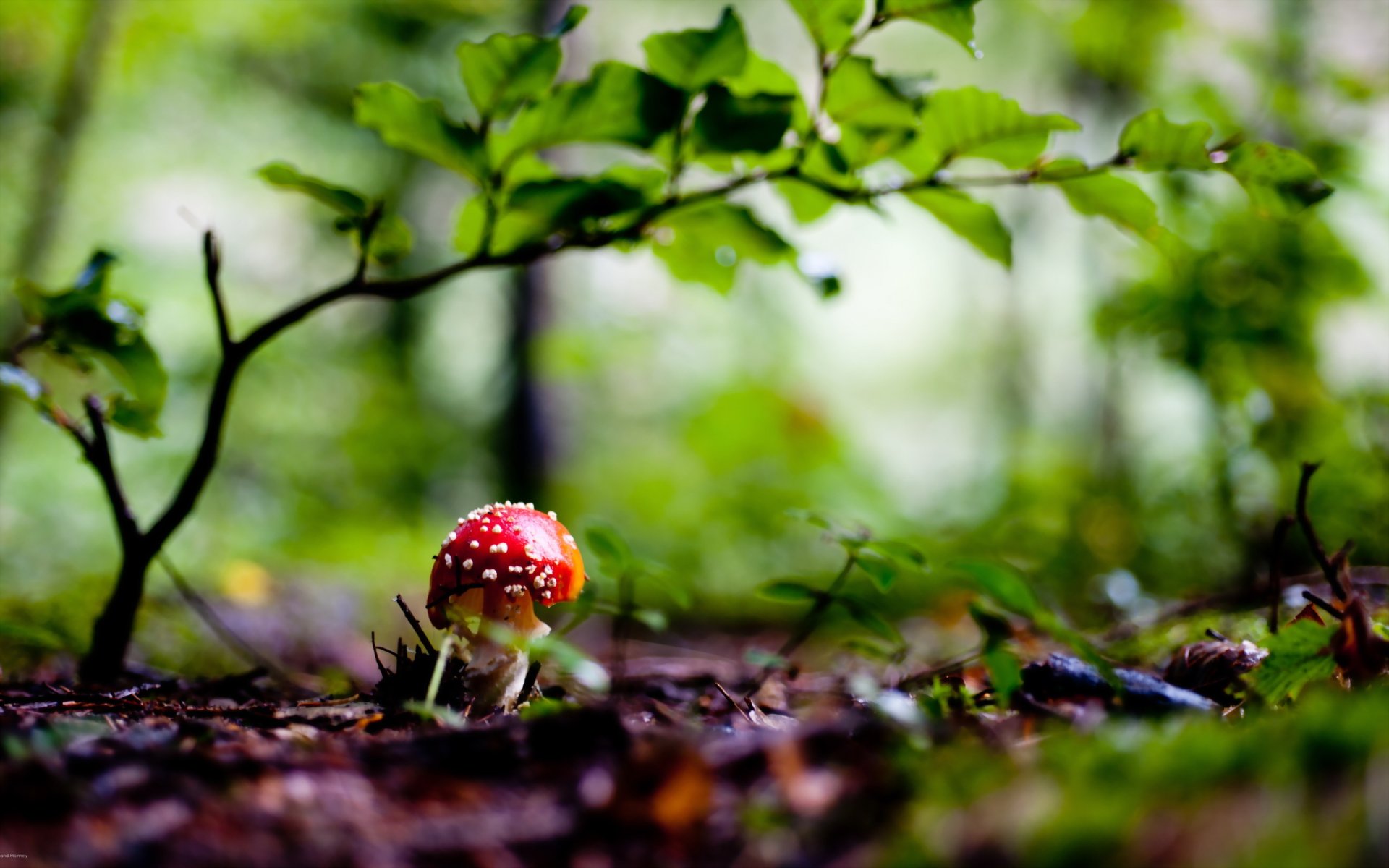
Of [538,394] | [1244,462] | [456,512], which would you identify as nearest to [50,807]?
[1244,462]

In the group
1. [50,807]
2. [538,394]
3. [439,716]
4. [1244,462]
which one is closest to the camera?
[50,807]

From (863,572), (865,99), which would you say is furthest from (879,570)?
(865,99)

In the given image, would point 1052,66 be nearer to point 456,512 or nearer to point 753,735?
point 456,512

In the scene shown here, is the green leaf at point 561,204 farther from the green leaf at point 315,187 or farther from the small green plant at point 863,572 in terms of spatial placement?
the small green plant at point 863,572

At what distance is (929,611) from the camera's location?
4273mm

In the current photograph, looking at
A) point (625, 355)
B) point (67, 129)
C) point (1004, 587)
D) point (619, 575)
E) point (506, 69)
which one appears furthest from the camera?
point (625, 355)

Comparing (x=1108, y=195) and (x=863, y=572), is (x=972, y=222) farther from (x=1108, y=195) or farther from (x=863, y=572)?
(x=863, y=572)

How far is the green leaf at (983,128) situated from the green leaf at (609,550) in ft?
2.71

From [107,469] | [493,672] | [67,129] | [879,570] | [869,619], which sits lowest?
[493,672]

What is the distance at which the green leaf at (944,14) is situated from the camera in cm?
128

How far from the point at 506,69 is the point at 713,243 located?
19.5 inches

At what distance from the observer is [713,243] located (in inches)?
64.2

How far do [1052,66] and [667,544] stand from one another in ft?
19.7

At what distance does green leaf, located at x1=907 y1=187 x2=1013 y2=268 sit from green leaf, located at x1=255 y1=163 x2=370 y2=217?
0.94 m
